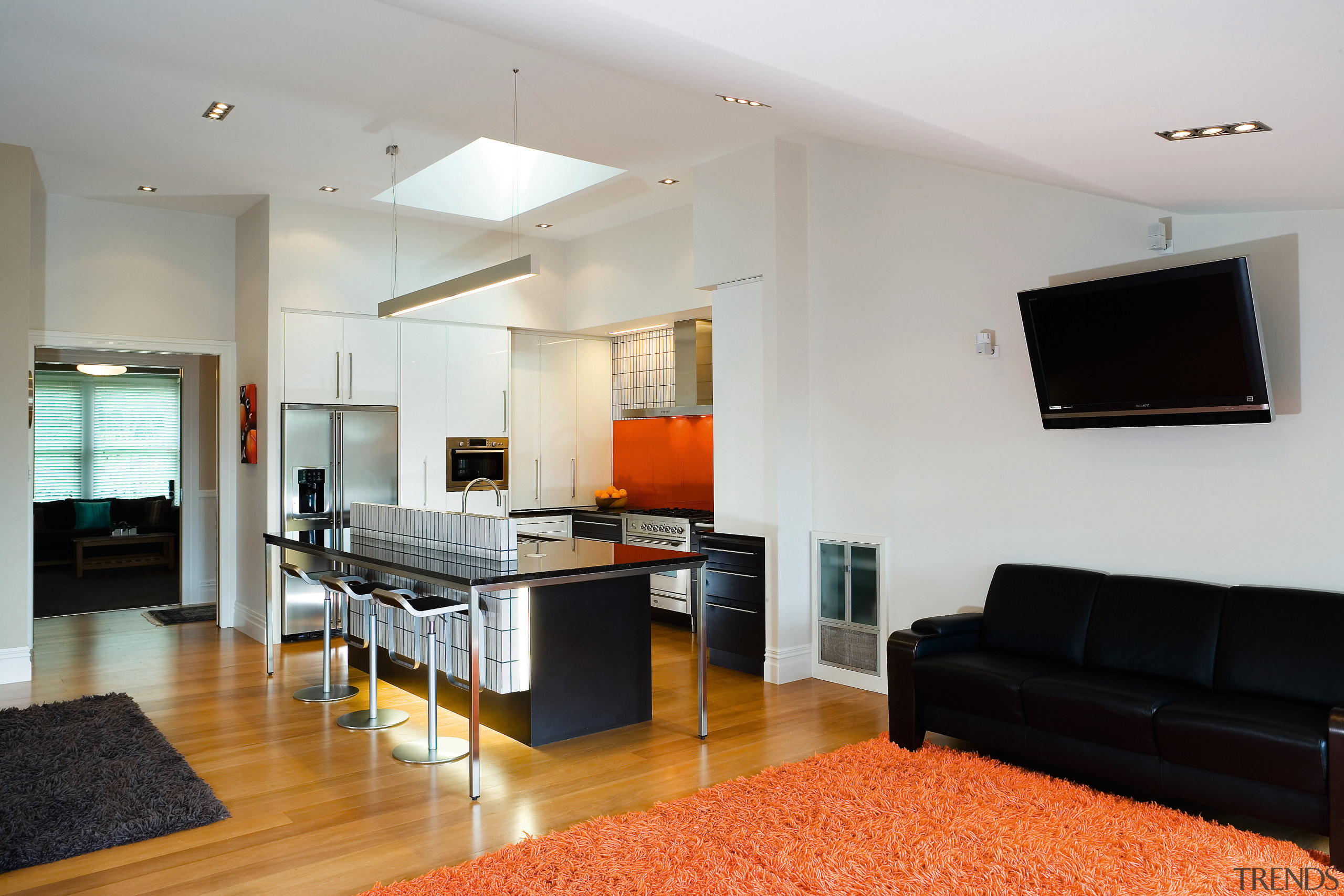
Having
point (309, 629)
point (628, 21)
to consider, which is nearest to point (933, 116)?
point (628, 21)

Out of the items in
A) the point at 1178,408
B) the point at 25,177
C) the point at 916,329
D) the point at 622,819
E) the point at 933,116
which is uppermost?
the point at 25,177

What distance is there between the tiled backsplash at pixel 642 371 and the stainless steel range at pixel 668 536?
986mm

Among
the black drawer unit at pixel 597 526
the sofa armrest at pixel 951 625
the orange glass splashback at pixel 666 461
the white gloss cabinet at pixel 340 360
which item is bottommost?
the sofa armrest at pixel 951 625

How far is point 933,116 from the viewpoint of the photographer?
2.68 meters

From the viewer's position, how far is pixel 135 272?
6.57 meters

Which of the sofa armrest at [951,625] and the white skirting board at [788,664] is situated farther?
the white skirting board at [788,664]

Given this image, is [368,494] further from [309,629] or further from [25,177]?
[25,177]

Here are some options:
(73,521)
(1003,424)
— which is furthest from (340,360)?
(1003,424)

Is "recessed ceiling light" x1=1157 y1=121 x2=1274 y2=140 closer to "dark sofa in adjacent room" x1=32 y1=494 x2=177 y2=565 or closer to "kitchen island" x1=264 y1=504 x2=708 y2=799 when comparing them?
"kitchen island" x1=264 y1=504 x2=708 y2=799

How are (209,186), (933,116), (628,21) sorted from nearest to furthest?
(628,21) → (933,116) → (209,186)

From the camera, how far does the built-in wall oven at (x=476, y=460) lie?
Result: 7.14 metres

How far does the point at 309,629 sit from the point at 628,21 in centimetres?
560

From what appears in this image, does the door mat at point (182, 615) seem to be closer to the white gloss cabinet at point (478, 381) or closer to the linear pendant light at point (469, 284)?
the white gloss cabinet at point (478, 381)

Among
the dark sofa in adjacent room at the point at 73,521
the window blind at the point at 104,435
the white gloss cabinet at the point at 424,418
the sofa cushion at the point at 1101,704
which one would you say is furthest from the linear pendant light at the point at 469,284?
the dark sofa in adjacent room at the point at 73,521
